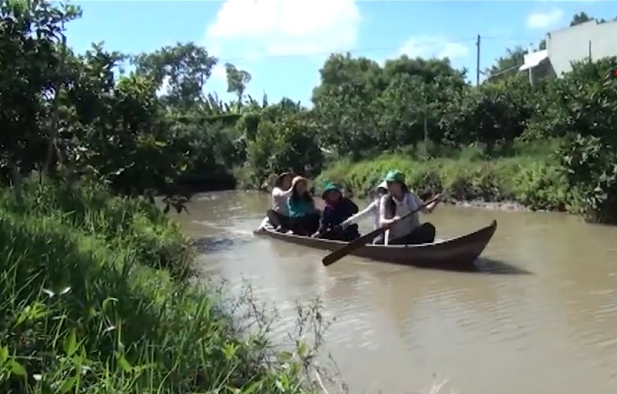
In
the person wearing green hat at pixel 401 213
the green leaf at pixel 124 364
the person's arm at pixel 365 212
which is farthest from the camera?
the person's arm at pixel 365 212

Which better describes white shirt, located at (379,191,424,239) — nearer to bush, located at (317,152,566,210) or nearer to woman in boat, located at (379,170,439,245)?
woman in boat, located at (379,170,439,245)

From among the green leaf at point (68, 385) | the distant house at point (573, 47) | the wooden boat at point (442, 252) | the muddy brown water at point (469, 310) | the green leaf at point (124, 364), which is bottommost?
the muddy brown water at point (469, 310)

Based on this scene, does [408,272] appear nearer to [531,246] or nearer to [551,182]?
[531,246]

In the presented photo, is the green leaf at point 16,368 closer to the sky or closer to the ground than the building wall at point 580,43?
closer to the ground

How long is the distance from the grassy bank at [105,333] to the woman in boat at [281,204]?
8480 mm

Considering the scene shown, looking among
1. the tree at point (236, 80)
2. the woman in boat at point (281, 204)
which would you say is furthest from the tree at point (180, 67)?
the woman in boat at point (281, 204)

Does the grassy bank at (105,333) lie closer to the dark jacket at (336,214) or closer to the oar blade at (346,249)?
the oar blade at (346,249)

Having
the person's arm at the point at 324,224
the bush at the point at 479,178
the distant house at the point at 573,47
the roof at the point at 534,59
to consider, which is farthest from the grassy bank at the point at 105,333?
the roof at the point at 534,59

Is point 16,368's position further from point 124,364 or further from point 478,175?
point 478,175

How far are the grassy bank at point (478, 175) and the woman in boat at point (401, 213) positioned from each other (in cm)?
674

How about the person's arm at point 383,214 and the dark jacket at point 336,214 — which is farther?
the dark jacket at point 336,214

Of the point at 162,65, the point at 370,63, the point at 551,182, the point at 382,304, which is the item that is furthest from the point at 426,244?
the point at 162,65

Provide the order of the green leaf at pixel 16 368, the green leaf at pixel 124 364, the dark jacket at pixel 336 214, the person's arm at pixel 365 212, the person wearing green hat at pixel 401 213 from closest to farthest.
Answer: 1. the green leaf at pixel 16 368
2. the green leaf at pixel 124 364
3. the person wearing green hat at pixel 401 213
4. the person's arm at pixel 365 212
5. the dark jacket at pixel 336 214

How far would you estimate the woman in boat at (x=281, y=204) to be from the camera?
14.7m
